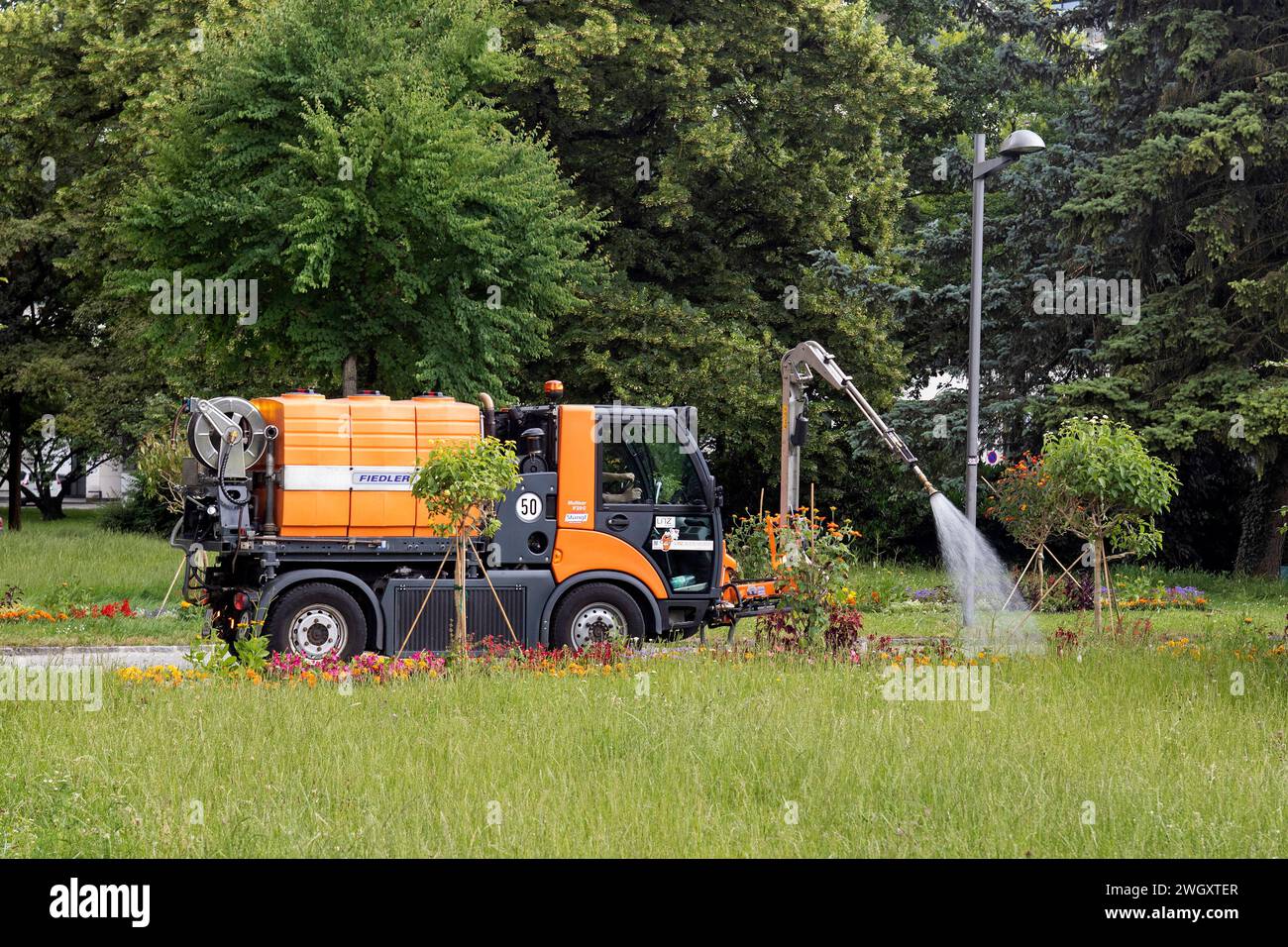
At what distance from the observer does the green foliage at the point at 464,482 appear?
12.1 meters

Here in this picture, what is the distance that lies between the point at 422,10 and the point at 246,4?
4741 mm

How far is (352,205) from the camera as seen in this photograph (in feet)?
61.0

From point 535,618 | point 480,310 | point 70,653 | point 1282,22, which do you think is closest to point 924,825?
point 535,618

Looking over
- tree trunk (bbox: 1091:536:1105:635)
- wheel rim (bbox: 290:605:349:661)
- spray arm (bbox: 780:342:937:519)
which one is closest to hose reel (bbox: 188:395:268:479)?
wheel rim (bbox: 290:605:349:661)

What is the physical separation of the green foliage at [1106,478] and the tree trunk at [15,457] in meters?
28.8

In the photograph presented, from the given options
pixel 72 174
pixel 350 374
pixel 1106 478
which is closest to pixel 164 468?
pixel 350 374

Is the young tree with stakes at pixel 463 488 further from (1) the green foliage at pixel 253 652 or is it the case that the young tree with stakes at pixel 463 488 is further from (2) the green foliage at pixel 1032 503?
(2) the green foliage at pixel 1032 503

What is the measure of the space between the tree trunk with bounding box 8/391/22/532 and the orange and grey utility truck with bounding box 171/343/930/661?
83.3 feet

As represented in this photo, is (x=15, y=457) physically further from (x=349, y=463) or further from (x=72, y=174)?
(x=349, y=463)

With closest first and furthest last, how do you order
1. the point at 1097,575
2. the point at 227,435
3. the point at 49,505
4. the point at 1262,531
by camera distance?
the point at 227,435
the point at 1097,575
the point at 1262,531
the point at 49,505

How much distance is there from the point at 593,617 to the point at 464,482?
95.8 inches

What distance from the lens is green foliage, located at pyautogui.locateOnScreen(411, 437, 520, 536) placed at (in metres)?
12.1

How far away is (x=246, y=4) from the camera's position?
80.6ft
